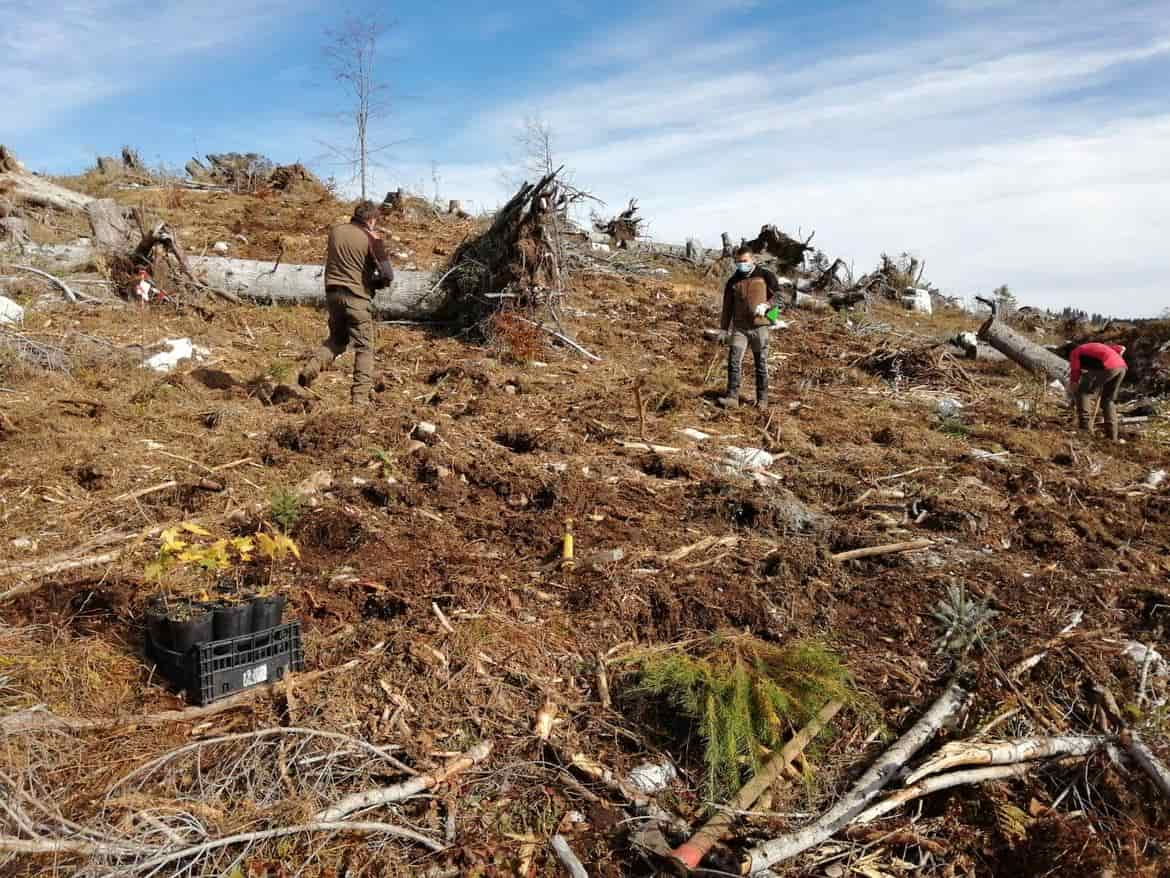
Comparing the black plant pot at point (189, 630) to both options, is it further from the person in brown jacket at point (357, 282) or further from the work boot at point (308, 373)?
the work boot at point (308, 373)

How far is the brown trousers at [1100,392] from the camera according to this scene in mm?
8516

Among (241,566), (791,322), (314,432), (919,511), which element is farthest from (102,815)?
(791,322)

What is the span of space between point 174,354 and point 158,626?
603 centimetres

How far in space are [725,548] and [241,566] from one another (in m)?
2.75

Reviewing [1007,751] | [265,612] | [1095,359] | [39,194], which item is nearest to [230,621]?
[265,612]

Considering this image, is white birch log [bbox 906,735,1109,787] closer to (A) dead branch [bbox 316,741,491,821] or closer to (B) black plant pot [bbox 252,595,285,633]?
(A) dead branch [bbox 316,741,491,821]

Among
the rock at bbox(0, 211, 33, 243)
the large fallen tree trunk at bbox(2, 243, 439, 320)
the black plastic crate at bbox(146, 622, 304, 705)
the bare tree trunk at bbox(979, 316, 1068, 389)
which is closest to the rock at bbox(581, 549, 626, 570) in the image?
the black plastic crate at bbox(146, 622, 304, 705)

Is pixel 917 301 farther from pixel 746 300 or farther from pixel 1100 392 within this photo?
pixel 746 300

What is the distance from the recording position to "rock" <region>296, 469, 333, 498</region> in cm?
525

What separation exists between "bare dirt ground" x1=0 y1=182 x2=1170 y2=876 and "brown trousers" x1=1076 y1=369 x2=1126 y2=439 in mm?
299

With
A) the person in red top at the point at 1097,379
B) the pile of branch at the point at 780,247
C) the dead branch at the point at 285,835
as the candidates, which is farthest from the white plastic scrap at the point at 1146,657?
the pile of branch at the point at 780,247

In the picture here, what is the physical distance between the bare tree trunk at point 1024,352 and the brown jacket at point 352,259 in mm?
8510

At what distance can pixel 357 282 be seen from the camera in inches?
296

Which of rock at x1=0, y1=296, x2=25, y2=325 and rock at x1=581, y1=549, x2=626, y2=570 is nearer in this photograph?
rock at x1=581, y1=549, x2=626, y2=570
